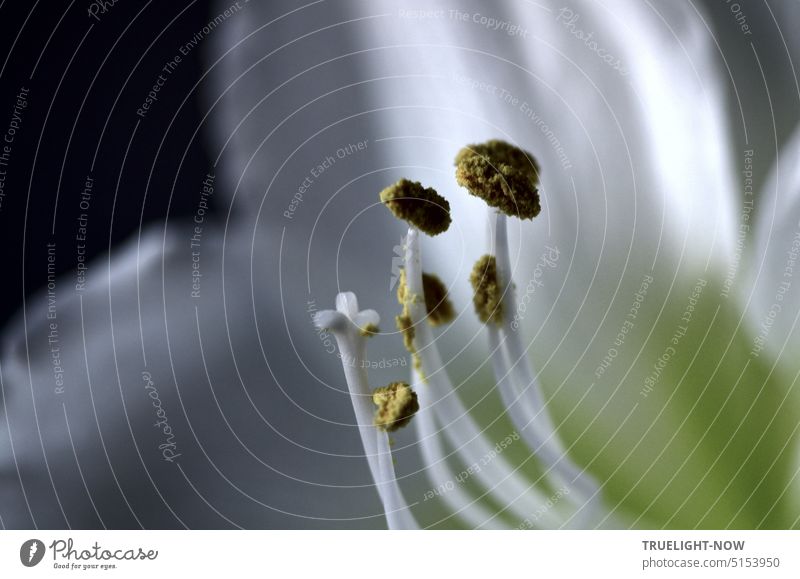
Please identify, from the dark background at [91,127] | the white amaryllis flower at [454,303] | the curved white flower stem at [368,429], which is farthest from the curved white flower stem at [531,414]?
the dark background at [91,127]

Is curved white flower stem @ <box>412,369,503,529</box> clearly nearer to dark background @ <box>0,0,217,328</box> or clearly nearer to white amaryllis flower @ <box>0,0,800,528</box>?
white amaryllis flower @ <box>0,0,800,528</box>

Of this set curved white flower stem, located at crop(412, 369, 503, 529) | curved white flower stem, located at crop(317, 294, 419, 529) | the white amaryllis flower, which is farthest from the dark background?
curved white flower stem, located at crop(412, 369, 503, 529)

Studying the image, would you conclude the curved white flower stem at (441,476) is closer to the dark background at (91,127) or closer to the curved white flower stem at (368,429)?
the curved white flower stem at (368,429)

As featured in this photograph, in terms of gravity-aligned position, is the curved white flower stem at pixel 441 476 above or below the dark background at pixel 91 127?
below

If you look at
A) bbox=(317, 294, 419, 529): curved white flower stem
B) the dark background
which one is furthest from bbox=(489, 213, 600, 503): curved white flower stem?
the dark background

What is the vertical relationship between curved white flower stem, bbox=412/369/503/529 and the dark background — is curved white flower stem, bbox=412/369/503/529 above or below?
below

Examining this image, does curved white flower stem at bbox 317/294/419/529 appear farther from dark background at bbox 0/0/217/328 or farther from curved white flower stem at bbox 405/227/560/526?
dark background at bbox 0/0/217/328

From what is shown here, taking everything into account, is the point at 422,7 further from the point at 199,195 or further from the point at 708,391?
the point at 708,391
